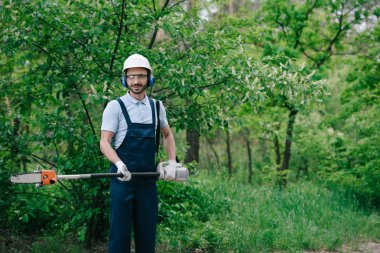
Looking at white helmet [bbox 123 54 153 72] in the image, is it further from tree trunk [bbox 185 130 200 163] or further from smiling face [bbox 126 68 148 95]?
tree trunk [bbox 185 130 200 163]

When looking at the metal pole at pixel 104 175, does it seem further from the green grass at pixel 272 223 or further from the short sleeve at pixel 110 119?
the green grass at pixel 272 223

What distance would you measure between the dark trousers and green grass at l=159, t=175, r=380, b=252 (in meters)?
1.63

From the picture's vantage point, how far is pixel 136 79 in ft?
14.0

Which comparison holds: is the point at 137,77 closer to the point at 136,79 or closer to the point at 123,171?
the point at 136,79

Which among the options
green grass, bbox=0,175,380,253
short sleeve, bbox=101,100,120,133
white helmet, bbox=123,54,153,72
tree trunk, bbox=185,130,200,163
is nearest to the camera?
short sleeve, bbox=101,100,120,133

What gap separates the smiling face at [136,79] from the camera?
168 inches

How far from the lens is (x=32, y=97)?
5.70m

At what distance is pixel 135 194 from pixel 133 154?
1.15 feet

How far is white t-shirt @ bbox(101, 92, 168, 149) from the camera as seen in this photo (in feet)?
13.6

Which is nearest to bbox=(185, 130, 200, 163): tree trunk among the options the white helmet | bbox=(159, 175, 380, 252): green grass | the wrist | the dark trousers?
bbox=(159, 175, 380, 252): green grass

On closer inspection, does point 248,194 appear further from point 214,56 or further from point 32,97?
point 32,97

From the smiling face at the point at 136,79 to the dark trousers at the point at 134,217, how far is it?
2.69 ft

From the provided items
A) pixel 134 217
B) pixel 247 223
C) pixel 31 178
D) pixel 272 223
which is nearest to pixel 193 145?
pixel 247 223

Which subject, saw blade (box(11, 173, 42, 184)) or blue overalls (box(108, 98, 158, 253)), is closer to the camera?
saw blade (box(11, 173, 42, 184))
